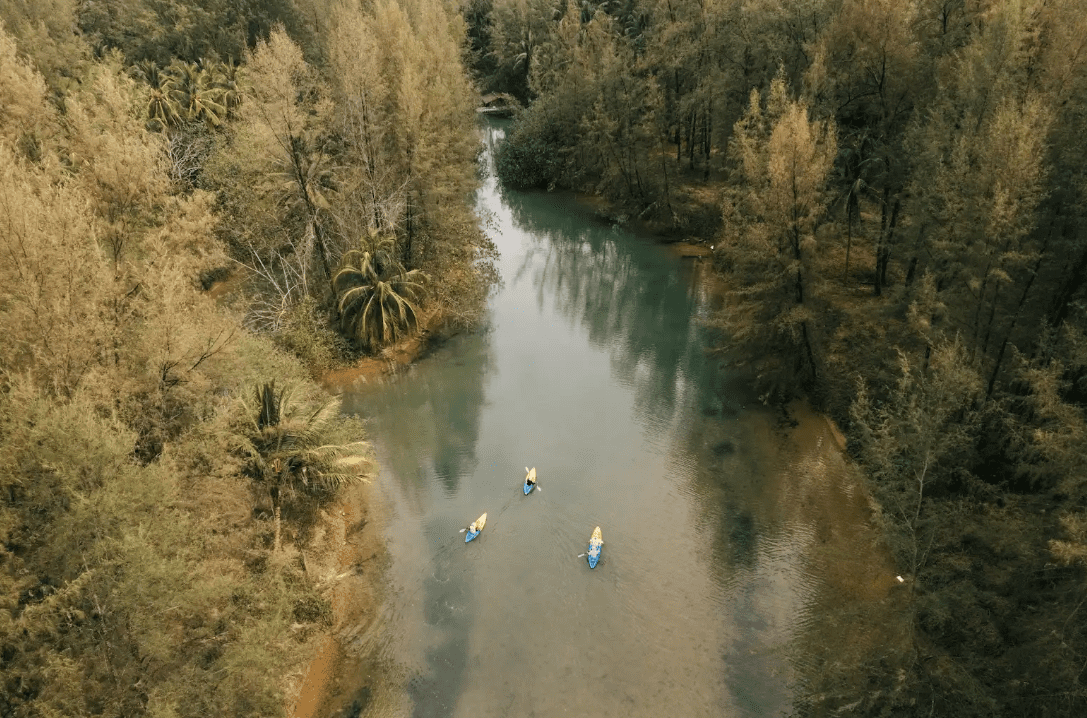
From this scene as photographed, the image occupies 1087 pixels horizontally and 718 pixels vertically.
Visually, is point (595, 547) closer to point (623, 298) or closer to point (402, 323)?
point (402, 323)

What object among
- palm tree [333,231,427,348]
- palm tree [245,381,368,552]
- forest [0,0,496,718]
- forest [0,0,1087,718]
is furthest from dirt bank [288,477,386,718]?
palm tree [333,231,427,348]

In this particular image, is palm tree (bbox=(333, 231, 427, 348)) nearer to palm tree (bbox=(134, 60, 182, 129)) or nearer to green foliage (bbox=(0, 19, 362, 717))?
green foliage (bbox=(0, 19, 362, 717))

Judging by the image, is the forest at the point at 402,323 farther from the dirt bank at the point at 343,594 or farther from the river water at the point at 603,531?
the river water at the point at 603,531

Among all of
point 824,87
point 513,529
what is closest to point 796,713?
point 513,529

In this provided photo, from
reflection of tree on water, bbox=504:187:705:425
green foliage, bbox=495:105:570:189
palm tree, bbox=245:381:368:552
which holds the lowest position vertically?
reflection of tree on water, bbox=504:187:705:425

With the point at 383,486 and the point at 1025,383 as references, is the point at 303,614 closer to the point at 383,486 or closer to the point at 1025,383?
the point at 383,486

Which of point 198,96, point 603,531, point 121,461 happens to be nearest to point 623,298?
point 603,531

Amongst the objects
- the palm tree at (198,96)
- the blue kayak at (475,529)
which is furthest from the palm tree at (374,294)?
the palm tree at (198,96)
